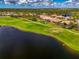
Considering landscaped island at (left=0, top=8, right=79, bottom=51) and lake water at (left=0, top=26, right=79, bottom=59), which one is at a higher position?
lake water at (left=0, top=26, right=79, bottom=59)

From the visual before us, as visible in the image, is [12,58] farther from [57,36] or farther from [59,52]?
[57,36]

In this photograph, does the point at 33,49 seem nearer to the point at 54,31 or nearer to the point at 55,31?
the point at 55,31

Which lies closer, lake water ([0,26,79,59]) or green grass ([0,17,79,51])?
lake water ([0,26,79,59])

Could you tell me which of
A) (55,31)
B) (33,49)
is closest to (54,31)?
(55,31)

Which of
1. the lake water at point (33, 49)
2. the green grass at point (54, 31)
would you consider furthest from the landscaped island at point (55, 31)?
the lake water at point (33, 49)

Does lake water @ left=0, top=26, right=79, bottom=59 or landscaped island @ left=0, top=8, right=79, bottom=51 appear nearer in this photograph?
lake water @ left=0, top=26, right=79, bottom=59

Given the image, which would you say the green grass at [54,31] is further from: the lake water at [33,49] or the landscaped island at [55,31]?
the lake water at [33,49]

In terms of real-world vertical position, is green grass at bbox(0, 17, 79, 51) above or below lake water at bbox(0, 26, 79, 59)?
below

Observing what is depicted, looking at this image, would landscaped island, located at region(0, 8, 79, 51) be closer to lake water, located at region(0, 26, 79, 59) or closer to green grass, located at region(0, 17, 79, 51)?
green grass, located at region(0, 17, 79, 51)

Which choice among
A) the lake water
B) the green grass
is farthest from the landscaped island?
the lake water
